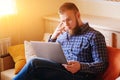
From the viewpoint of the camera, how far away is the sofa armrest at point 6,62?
121 inches

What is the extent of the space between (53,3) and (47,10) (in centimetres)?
13

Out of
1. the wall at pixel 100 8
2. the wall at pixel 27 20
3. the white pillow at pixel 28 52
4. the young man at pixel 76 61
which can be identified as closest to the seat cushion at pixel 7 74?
the white pillow at pixel 28 52

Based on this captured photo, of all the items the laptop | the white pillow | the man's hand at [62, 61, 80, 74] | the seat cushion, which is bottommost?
the seat cushion

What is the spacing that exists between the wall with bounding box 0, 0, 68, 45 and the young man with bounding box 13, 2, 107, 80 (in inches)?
41.1

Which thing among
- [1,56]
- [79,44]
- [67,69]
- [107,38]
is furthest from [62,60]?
[1,56]

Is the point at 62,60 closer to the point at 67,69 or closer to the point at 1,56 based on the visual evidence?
the point at 67,69

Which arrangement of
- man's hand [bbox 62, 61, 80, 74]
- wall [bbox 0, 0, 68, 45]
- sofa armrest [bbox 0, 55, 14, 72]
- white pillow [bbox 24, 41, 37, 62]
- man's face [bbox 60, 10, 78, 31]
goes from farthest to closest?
wall [bbox 0, 0, 68, 45], sofa armrest [bbox 0, 55, 14, 72], white pillow [bbox 24, 41, 37, 62], man's face [bbox 60, 10, 78, 31], man's hand [bbox 62, 61, 80, 74]

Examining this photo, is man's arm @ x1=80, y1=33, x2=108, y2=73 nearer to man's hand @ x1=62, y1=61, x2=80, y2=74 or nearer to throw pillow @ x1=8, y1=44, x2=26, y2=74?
man's hand @ x1=62, y1=61, x2=80, y2=74

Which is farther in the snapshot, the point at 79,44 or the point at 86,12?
the point at 86,12

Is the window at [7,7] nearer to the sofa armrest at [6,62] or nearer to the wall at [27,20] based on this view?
the wall at [27,20]

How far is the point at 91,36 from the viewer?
90.0 inches

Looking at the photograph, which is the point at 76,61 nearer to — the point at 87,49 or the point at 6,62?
the point at 87,49

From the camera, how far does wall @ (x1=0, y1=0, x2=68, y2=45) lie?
3201 mm

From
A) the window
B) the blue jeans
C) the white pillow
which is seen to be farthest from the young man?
the window
